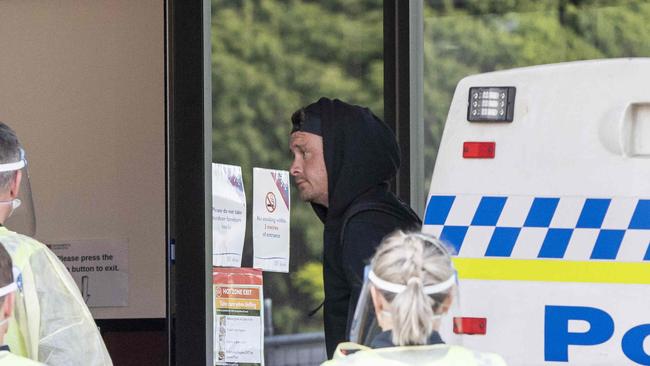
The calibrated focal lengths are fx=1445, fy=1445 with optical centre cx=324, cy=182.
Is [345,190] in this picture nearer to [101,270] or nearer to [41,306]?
[41,306]

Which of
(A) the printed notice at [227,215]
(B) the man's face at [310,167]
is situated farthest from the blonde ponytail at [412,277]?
(A) the printed notice at [227,215]

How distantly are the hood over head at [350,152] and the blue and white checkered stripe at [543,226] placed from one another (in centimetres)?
39

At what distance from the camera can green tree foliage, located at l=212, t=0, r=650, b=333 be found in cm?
603

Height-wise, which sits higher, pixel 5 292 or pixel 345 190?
pixel 345 190

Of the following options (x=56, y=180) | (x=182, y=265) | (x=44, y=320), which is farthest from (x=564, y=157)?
(x=56, y=180)

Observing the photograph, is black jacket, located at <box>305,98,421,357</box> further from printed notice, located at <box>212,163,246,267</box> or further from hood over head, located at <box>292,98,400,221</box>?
printed notice, located at <box>212,163,246,267</box>

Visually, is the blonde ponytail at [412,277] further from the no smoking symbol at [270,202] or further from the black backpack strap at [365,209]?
the no smoking symbol at [270,202]

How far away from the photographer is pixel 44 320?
386 centimetres

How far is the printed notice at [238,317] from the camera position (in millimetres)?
5852

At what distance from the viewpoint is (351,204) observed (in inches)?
187

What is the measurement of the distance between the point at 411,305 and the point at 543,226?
4.99 feet

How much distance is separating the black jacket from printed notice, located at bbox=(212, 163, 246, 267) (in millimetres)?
889

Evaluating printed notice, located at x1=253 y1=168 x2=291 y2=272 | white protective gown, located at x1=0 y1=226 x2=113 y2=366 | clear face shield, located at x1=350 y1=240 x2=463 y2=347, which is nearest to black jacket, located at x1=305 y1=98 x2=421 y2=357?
white protective gown, located at x1=0 y1=226 x2=113 y2=366

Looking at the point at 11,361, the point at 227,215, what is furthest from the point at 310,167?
the point at 11,361
